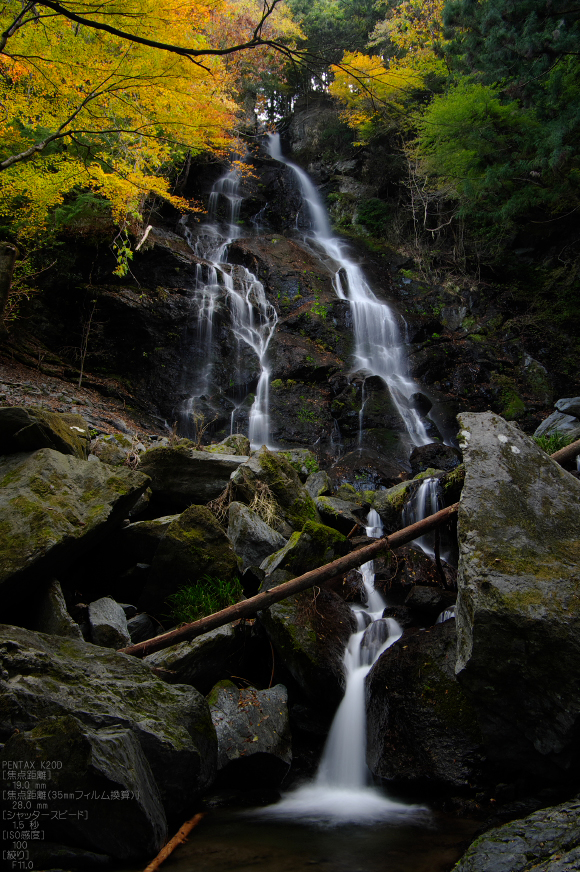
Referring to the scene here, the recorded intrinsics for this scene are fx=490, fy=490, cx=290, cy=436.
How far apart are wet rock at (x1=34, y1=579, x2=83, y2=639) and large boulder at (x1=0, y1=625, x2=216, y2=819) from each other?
295 mm

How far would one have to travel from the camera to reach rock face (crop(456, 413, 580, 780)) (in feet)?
8.87

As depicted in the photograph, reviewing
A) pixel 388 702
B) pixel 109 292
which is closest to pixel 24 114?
pixel 109 292

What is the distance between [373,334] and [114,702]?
13.9 metres

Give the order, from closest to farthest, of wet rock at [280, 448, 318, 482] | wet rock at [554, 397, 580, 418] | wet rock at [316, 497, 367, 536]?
wet rock at [316, 497, 367, 536]
wet rock at [280, 448, 318, 482]
wet rock at [554, 397, 580, 418]

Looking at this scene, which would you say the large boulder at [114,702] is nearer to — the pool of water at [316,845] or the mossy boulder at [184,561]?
the pool of water at [316,845]

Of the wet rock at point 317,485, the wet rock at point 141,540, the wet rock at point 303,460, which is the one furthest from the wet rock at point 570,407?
the wet rock at point 141,540

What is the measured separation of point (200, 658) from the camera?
12.4ft

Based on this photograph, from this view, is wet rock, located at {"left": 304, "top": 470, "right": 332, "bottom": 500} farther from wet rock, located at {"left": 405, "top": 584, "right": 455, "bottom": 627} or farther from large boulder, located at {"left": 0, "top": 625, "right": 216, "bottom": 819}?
large boulder, located at {"left": 0, "top": 625, "right": 216, "bottom": 819}

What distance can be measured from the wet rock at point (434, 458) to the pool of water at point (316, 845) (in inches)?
309

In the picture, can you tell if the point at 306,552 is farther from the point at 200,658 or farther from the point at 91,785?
the point at 91,785

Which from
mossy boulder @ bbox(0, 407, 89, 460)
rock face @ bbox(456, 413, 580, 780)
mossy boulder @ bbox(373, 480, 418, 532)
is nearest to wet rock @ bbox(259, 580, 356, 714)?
rock face @ bbox(456, 413, 580, 780)

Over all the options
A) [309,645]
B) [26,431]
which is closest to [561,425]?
[309,645]

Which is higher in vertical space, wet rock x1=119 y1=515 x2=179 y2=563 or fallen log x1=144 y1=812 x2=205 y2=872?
wet rock x1=119 y1=515 x2=179 y2=563

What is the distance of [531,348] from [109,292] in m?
12.6
